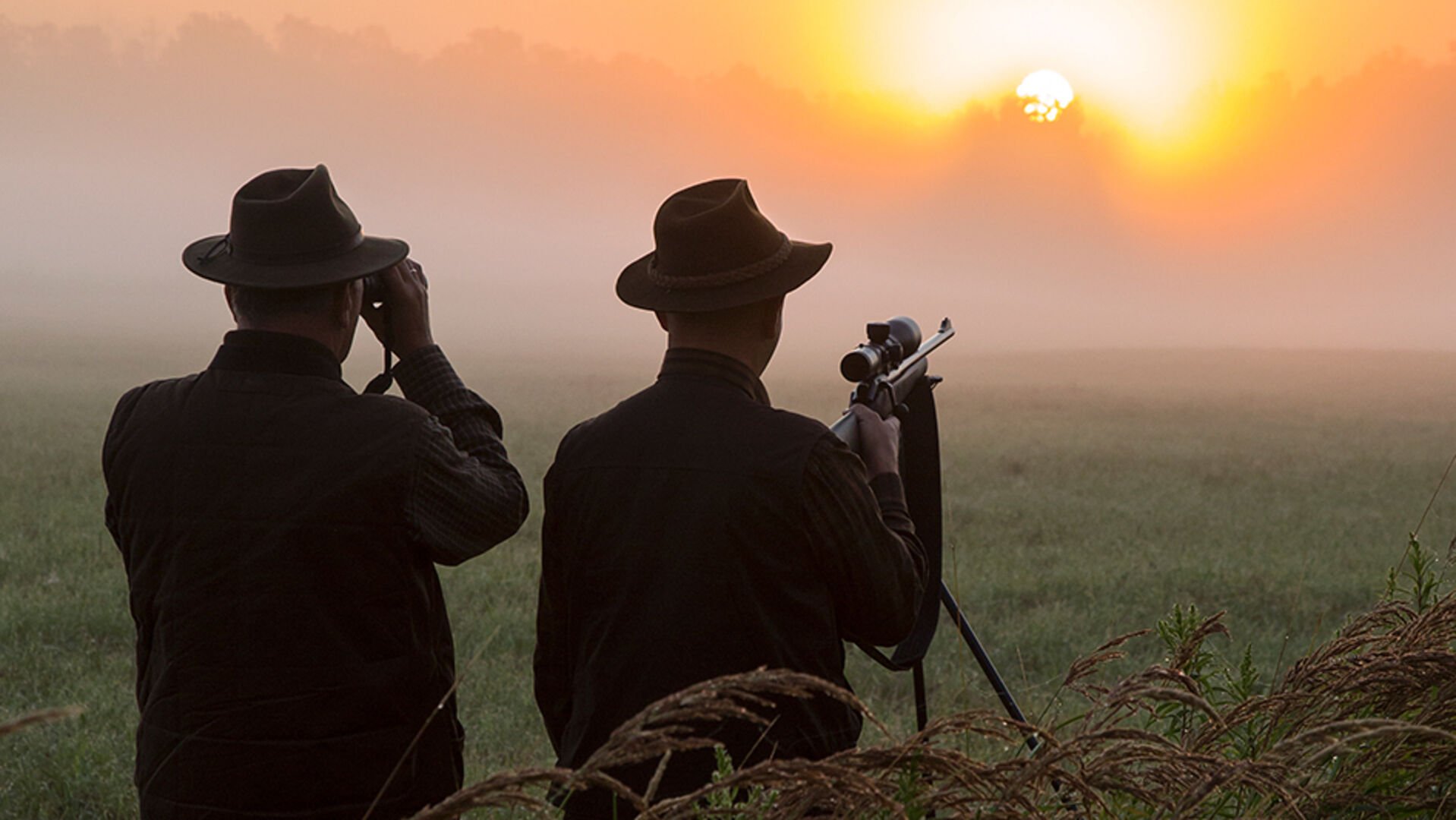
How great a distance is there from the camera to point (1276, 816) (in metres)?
1.64

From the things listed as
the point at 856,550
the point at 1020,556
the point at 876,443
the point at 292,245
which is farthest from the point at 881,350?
the point at 1020,556

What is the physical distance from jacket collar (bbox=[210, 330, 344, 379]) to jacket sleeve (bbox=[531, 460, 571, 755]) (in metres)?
0.56

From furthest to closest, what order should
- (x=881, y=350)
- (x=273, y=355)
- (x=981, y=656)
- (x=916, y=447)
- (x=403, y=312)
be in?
(x=981, y=656), (x=916, y=447), (x=881, y=350), (x=403, y=312), (x=273, y=355)

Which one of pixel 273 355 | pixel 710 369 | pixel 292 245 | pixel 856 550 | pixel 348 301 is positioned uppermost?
pixel 292 245

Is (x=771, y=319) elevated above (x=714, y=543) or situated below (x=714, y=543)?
above

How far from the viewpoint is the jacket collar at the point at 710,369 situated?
273 cm

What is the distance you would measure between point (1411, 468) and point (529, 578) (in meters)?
15.8

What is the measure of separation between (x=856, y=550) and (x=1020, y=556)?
32.3 feet

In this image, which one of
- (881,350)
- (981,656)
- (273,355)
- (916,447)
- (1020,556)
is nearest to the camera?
(273,355)

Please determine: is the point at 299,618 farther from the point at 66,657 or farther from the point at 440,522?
the point at 66,657

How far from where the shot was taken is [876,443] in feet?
9.44

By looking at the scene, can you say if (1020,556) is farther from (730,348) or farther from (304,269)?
(304,269)

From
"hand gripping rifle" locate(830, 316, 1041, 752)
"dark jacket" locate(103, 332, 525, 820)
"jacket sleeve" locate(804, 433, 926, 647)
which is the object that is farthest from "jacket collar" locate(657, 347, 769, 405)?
"dark jacket" locate(103, 332, 525, 820)

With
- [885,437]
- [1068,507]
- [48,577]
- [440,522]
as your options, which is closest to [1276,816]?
[885,437]
